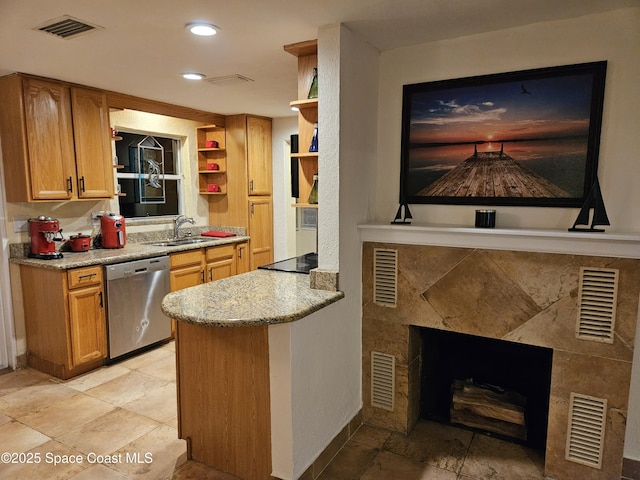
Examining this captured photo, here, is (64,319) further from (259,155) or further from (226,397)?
(259,155)

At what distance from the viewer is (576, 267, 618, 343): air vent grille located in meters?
1.95

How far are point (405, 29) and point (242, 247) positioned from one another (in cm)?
324

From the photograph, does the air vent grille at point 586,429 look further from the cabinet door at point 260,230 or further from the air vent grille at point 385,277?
the cabinet door at point 260,230

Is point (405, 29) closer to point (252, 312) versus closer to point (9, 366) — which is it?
point (252, 312)

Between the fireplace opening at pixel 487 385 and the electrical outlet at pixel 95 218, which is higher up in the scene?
the electrical outlet at pixel 95 218

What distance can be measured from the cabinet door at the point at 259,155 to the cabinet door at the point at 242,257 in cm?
65

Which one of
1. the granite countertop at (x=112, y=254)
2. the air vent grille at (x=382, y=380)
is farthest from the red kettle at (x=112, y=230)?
the air vent grille at (x=382, y=380)

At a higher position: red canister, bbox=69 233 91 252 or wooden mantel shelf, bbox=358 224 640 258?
wooden mantel shelf, bbox=358 224 640 258

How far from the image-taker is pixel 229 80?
3281mm

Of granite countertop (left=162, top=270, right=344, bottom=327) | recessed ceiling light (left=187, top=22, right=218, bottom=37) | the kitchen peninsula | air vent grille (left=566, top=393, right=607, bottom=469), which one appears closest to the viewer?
granite countertop (left=162, top=270, right=344, bottom=327)

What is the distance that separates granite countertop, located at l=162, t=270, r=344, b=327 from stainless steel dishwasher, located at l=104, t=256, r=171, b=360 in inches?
55.6

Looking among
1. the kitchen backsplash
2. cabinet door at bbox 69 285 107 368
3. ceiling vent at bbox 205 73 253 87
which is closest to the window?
the kitchen backsplash

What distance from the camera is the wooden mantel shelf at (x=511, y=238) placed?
1.90 meters

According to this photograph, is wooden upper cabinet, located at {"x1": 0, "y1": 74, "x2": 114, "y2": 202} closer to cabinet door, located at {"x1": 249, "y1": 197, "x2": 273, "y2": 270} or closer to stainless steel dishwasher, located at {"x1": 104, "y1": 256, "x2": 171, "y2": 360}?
stainless steel dishwasher, located at {"x1": 104, "y1": 256, "x2": 171, "y2": 360}
